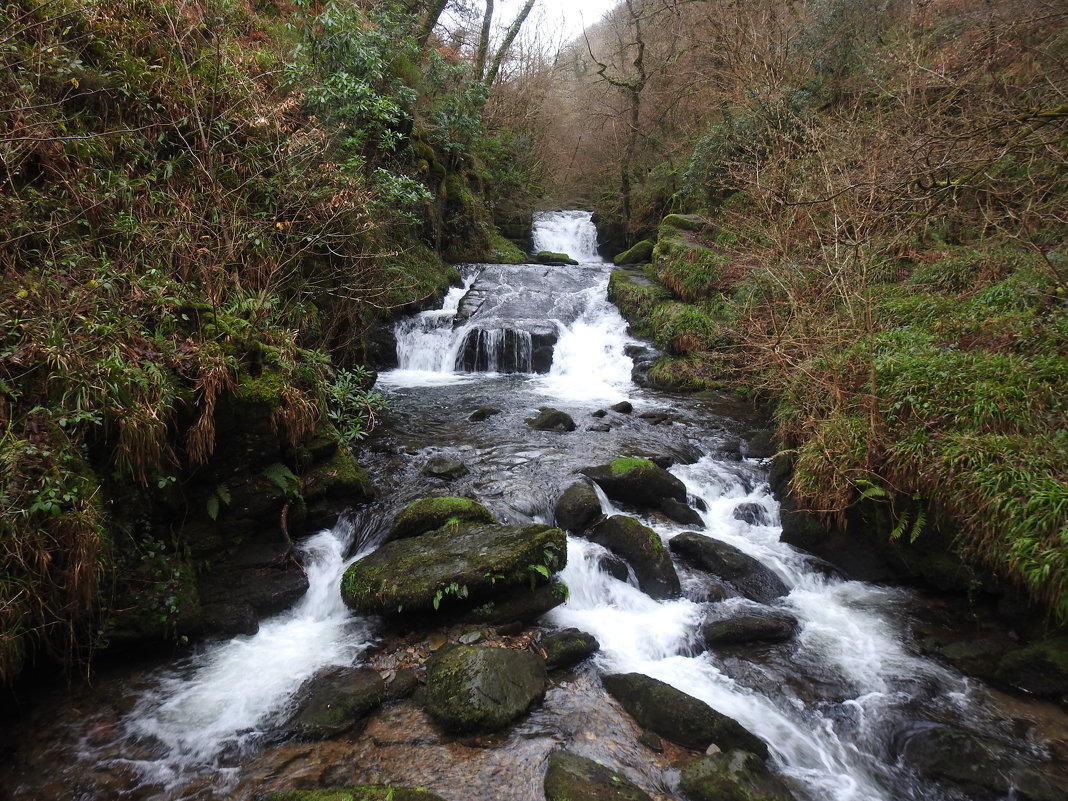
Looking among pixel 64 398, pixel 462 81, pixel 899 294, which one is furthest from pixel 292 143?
pixel 462 81

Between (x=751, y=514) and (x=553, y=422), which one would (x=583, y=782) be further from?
(x=553, y=422)

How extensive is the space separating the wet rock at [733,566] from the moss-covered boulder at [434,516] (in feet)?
7.26

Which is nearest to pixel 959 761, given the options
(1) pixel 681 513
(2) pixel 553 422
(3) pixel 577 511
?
(1) pixel 681 513

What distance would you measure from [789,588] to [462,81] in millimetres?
16843

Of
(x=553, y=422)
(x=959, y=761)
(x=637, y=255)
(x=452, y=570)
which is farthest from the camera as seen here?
(x=637, y=255)

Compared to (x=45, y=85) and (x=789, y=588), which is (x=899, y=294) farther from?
(x=45, y=85)

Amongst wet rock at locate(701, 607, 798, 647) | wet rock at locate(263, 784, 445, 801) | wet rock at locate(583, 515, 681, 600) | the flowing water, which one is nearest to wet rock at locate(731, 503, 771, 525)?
the flowing water

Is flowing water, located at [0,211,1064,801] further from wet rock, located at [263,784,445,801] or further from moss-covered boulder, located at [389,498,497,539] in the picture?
moss-covered boulder, located at [389,498,497,539]

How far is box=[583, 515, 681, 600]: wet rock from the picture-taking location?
5.39 meters

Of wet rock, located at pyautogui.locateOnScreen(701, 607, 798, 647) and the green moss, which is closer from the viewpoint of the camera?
wet rock, located at pyautogui.locateOnScreen(701, 607, 798, 647)

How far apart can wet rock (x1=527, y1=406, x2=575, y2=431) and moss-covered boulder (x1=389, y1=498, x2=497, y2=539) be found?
3.53 metres

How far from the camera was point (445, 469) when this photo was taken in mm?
7203

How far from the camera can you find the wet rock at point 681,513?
21.6ft

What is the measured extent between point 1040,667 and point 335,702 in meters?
5.37
